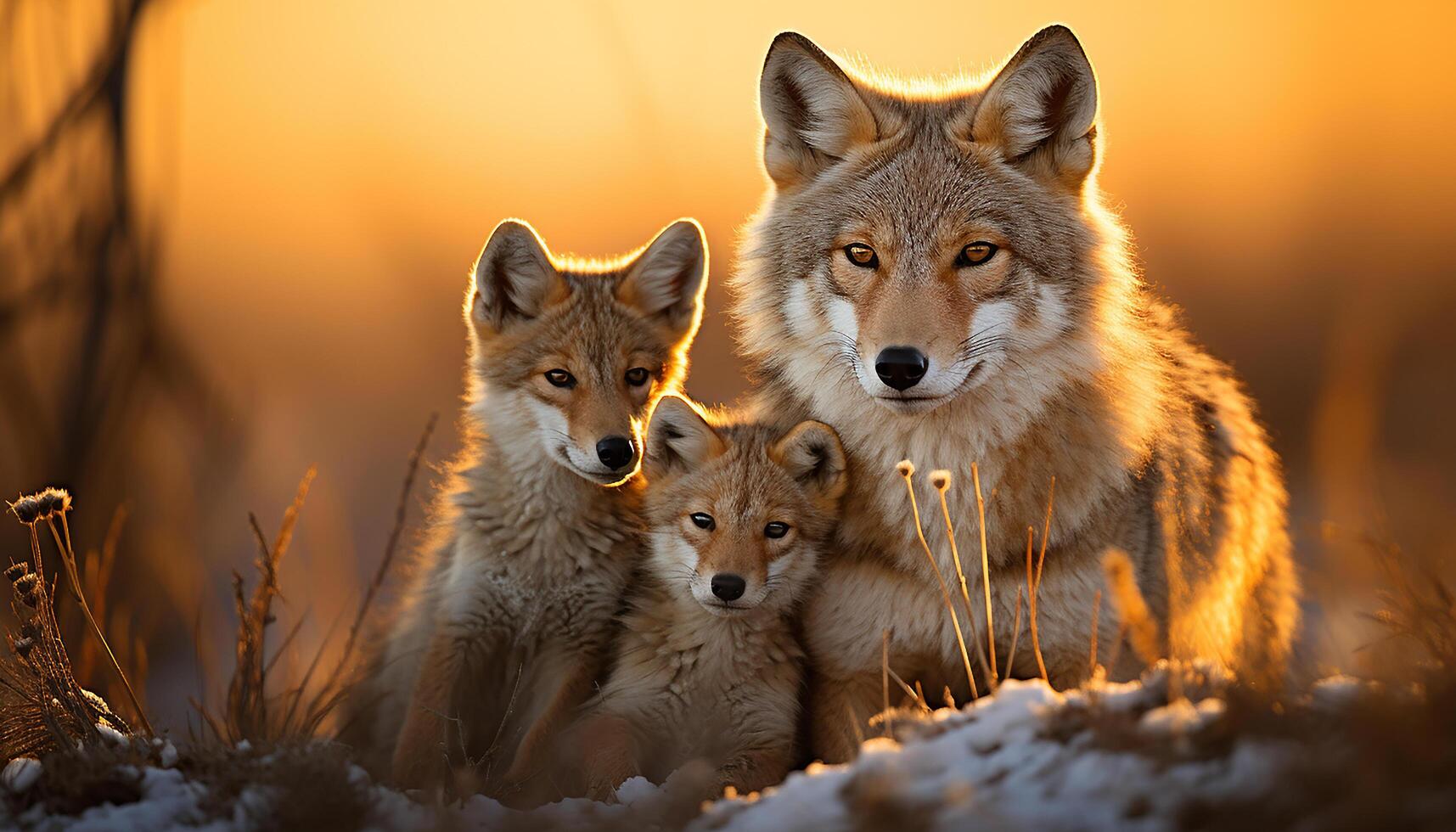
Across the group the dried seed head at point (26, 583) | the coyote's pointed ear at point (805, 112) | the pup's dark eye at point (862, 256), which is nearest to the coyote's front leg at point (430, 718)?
the dried seed head at point (26, 583)

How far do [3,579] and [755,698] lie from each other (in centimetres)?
534

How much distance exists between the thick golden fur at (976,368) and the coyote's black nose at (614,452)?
22.5 inches

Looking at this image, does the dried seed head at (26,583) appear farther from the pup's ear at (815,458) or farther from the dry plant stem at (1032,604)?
the dry plant stem at (1032,604)

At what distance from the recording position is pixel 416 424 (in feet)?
36.3

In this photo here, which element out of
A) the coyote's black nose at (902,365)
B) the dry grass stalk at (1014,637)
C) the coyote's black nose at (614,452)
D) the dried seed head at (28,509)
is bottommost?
the dry grass stalk at (1014,637)

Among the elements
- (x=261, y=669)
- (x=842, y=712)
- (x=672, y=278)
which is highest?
(x=672, y=278)

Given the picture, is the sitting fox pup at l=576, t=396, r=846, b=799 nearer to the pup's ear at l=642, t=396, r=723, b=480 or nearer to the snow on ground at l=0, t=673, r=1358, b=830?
the pup's ear at l=642, t=396, r=723, b=480

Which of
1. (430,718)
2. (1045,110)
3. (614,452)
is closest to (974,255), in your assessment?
(1045,110)

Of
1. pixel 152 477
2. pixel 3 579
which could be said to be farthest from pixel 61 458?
pixel 3 579

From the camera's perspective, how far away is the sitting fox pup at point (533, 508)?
4.10m

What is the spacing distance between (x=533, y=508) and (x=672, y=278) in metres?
1.17

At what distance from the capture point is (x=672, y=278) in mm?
4902

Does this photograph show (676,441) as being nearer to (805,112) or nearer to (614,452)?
(614,452)

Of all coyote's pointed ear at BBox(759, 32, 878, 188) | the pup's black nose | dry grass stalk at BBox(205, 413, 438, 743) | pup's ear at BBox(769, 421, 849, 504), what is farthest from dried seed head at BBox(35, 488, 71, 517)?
coyote's pointed ear at BBox(759, 32, 878, 188)
